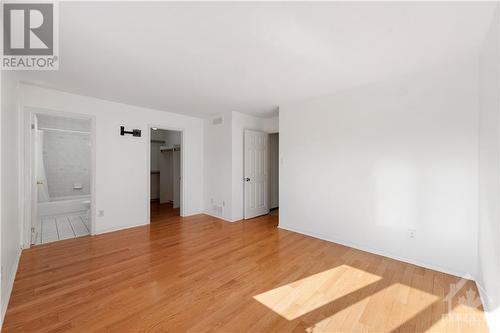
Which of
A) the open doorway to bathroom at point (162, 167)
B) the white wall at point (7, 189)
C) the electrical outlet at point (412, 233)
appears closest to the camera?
the white wall at point (7, 189)

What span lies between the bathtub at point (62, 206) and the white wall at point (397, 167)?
580cm

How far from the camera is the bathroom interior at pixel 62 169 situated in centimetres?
527

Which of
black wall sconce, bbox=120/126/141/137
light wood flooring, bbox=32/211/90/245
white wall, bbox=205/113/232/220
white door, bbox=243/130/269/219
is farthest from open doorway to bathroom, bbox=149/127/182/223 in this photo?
white door, bbox=243/130/269/219

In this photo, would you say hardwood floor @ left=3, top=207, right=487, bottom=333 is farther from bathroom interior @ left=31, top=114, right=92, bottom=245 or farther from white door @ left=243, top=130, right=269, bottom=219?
bathroom interior @ left=31, top=114, right=92, bottom=245

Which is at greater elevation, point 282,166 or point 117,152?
point 117,152

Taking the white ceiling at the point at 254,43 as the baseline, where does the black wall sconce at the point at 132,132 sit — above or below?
below

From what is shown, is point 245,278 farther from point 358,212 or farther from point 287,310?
point 358,212

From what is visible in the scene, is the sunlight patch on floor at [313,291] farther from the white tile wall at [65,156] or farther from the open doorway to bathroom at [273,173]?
the white tile wall at [65,156]

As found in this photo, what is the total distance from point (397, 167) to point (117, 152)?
478 centimetres

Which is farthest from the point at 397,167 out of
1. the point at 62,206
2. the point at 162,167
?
the point at 62,206

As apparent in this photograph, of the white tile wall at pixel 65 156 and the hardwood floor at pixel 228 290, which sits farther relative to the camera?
the white tile wall at pixel 65 156

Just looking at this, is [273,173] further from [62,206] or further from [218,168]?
[62,206]

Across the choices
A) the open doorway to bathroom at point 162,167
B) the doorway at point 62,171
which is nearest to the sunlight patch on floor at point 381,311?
the doorway at point 62,171

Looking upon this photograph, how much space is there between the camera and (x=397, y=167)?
2867 millimetres
